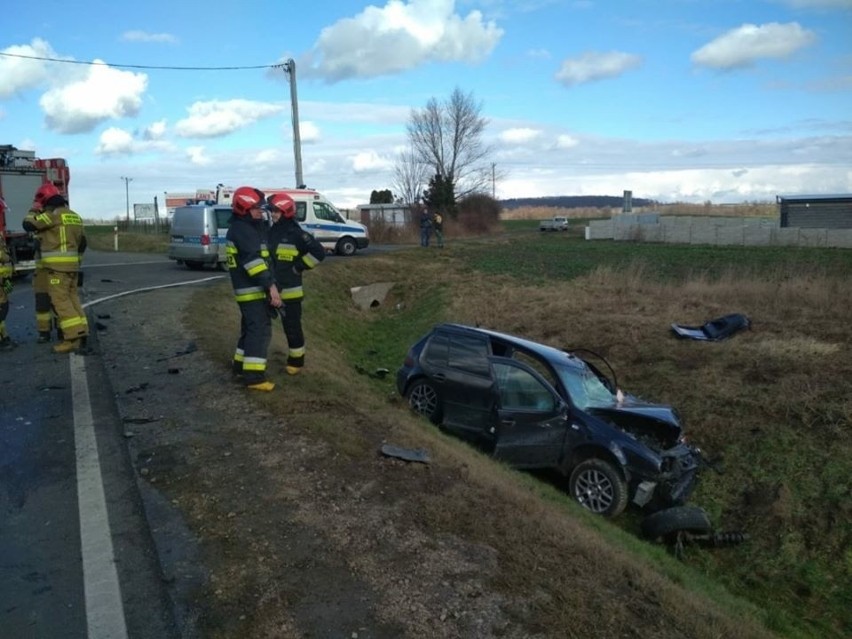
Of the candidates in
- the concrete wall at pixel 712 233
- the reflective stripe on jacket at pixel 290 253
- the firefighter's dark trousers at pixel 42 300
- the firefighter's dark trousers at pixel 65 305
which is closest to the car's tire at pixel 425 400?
the reflective stripe on jacket at pixel 290 253

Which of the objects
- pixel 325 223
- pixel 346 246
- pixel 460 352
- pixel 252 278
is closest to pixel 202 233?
pixel 325 223

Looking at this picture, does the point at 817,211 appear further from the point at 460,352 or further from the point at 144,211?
the point at 460,352

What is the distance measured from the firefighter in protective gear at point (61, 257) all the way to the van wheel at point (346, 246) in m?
17.9

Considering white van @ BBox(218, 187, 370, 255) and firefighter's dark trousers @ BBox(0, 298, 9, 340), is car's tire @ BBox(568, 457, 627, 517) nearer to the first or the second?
firefighter's dark trousers @ BBox(0, 298, 9, 340)

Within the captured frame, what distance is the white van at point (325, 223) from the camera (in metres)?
25.9

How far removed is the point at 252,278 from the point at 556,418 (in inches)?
138

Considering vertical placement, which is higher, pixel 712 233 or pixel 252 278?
pixel 712 233

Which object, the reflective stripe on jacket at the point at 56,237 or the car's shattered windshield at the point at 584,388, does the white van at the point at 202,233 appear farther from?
the car's shattered windshield at the point at 584,388

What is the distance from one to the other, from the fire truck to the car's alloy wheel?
12.1m

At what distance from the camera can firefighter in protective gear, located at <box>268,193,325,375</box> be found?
24.6 feet

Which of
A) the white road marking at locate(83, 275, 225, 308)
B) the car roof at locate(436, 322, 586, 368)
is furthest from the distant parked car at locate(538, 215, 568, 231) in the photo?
the car roof at locate(436, 322, 586, 368)

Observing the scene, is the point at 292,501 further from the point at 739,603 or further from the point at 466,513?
the point at 739,603

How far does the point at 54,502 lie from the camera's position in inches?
188

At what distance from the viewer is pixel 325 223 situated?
87.1 ft
